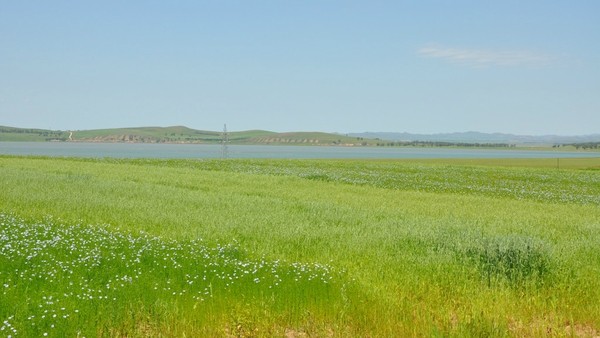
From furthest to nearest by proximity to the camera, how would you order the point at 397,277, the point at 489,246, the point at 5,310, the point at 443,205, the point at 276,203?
1. the point at 443,205
2. the point at 276,203
3. the point at 489,246
4. the point at 397,277
5. the point at 5,310

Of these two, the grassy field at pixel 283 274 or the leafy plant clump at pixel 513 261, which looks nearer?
the grassy field at pixel 283 274

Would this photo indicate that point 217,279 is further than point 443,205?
No

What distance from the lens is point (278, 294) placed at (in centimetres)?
990

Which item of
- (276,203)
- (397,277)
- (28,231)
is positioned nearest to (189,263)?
(397,277)

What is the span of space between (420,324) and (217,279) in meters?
4.30

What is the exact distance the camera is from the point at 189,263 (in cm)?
1169

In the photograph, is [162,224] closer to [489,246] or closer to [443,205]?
[489,246]

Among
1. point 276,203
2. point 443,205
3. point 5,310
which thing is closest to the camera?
point 5,310

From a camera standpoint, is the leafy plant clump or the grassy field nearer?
the grassy field

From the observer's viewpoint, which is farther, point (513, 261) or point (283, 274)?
point (513, 261)

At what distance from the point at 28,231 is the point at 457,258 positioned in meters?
11.9

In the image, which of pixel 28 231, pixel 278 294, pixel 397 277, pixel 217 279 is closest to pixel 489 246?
pixel 397 277

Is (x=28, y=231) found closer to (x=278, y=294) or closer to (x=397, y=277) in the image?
(x=278, y=294)

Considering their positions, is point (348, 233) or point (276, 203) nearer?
point (348, 233)
